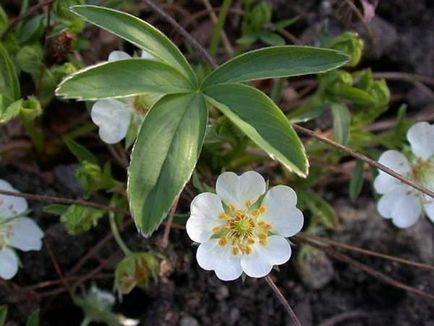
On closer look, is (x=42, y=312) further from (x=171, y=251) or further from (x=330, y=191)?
(x=330, y=191)

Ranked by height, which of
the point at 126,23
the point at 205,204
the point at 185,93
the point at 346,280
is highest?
the point at 126,23

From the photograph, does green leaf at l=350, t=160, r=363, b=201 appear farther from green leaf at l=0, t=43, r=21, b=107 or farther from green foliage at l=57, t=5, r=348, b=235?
green leaf at l=0, t=43, r=21, b=107

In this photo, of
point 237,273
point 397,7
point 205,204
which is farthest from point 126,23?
point 397,7

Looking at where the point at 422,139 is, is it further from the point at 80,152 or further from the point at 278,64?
the point at 80,152

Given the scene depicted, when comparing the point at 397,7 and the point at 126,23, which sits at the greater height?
the point at 126,23

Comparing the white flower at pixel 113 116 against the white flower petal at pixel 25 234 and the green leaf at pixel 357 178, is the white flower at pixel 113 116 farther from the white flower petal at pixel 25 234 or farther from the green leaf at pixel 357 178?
the green leaf at pixel 357 178

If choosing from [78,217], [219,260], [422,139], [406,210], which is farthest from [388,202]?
[78,217]
